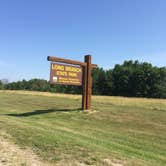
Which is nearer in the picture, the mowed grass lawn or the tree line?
the mowed grass lawn

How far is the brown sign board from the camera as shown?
1385cm

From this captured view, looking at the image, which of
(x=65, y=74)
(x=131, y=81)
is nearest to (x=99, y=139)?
(x=65, y=74)

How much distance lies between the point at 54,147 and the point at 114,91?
67.0m

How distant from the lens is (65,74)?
570 inches

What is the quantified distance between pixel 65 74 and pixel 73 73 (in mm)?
637

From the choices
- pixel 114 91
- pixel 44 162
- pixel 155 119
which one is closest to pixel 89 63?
pixel 155 119

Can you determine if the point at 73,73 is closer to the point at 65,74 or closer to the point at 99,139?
the point at 65,74

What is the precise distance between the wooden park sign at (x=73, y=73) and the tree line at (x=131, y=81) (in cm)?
5329

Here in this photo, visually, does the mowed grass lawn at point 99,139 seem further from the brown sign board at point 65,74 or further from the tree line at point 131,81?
the tree line at point 131,81

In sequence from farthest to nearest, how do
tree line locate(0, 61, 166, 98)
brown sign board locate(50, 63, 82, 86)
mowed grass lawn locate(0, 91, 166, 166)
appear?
tree line locate(0, 61, 166, 98) → brown sign board locate(50, 63, 82, 86) → mowed grass lawn locate(0, 91, 166, 166)

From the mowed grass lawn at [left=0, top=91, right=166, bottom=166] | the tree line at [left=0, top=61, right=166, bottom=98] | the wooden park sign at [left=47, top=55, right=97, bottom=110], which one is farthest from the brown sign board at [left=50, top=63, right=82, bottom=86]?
the tree line at [left=0, top=61, right=166, bottom=98]

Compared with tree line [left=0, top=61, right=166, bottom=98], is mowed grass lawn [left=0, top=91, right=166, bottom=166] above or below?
below

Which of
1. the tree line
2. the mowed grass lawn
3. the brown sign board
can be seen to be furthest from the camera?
the tree line

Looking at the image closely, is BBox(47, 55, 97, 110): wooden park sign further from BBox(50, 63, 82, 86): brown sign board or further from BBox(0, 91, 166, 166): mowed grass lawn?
BBox(0, 91, 166, 166): mowed grass lawn
